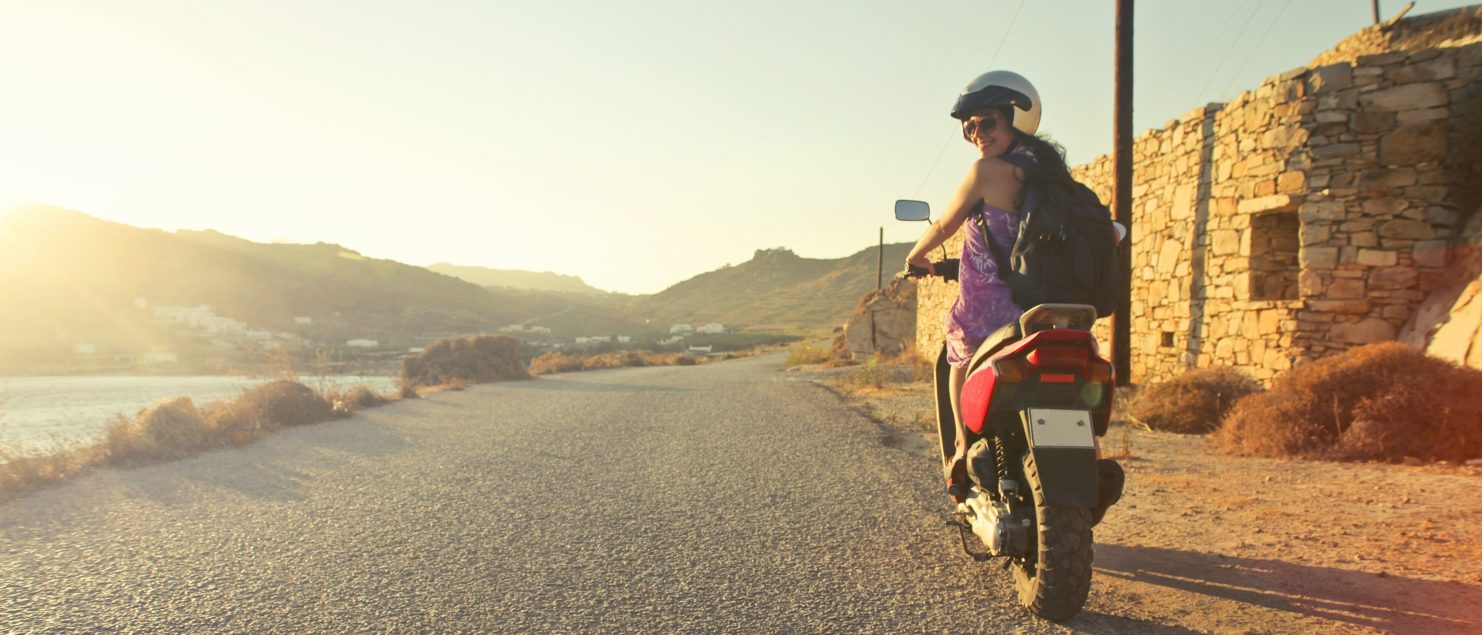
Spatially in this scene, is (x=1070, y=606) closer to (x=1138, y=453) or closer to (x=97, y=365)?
(x=1138, y=453)

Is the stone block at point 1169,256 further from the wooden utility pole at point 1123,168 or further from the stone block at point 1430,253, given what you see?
the stone block at point 1430,253

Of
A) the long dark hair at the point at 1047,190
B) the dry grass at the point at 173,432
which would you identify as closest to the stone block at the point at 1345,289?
the long dark hair at the point at 1047,190

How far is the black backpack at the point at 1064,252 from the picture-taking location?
288cm

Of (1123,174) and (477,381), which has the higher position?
(1123,174)

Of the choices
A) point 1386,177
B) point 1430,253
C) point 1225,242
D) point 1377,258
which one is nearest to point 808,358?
point 1225,242

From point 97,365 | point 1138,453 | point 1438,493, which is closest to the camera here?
point 1438,493

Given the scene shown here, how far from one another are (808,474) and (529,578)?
2758 millimetres

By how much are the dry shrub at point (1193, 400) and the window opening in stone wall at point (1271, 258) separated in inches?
47.5

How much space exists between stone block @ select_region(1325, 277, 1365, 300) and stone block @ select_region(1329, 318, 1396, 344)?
264 millimetres

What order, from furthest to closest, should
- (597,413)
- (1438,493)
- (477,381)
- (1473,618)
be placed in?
(477,381) → (597,413) → (1438,493) → (1473,618)

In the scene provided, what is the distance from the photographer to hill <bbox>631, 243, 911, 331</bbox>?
104438 mm

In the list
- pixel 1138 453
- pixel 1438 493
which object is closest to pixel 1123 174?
pixel 1138 453

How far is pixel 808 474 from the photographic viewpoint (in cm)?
577

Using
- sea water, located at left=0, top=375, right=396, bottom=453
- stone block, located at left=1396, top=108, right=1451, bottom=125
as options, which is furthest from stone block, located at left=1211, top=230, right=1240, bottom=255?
sea water, located at left=0, top=375, right=396, bottom=453
